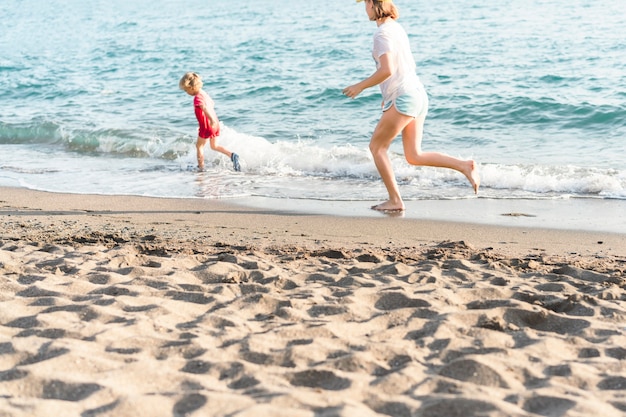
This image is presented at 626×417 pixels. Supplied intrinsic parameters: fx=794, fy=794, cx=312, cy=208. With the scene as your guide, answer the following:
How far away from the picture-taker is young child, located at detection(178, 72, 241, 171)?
932cm

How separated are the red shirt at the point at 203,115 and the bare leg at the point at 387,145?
Answer: 3.22 meters

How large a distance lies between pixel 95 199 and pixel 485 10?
19812 millimetres

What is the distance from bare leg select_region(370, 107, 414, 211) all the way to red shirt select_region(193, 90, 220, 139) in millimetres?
3220

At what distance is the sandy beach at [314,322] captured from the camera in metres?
3.05

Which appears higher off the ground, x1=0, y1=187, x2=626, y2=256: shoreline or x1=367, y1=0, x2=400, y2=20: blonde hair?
x1=367, y1=0, x2=400, y2=20: blonde hair

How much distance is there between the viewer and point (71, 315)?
4020mm

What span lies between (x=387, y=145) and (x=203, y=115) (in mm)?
3460

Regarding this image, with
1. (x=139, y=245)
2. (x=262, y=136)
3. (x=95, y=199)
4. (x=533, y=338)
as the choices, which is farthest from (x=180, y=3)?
(x=533, y=338)

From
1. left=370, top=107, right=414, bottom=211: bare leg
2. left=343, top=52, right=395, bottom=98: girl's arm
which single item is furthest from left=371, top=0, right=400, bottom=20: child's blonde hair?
left=370, top=107, right=414, bottom=211: bare leg

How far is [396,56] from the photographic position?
638 cm

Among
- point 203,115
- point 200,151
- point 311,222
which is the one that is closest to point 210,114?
point 203,115

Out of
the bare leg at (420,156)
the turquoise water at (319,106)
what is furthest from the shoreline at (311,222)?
the turquoise water at (319,106)

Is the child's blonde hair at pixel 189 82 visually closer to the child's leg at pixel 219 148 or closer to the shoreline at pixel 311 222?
the child's leg at pixel 219 148

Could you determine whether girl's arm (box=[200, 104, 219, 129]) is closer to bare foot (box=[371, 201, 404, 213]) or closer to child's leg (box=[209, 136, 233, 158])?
child's leg (box=[209, 136, 233, 158])
